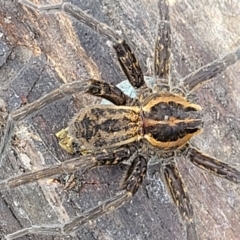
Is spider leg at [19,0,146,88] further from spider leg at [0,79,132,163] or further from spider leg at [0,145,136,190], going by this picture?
spider leg at [0,145,136,190]

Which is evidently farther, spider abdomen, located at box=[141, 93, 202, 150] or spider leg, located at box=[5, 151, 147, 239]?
spider abdomen, located at box=[141, 93, 202, 150]

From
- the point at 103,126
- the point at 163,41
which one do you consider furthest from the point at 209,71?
the point at 103,126

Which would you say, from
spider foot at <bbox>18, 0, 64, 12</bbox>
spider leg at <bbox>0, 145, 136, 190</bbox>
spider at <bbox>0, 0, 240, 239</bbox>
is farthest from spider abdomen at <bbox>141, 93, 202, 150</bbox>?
spider foot at <bbox>18, 0, 64, 12</bbox>

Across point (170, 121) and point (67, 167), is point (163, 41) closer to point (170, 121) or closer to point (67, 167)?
point (170, 121)

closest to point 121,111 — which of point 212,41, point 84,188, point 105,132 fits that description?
point 105,132

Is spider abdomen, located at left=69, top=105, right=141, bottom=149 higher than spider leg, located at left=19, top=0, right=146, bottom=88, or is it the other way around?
spider leg, located at left=19, top=0, right=146, bottom=88

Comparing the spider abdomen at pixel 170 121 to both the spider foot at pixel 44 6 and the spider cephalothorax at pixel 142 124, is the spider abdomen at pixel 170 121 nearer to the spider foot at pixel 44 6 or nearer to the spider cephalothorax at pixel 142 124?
the spider cephalothorax at pixel 142 124

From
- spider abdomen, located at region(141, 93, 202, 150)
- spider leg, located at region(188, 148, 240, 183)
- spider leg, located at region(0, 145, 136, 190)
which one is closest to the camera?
spider leg, located at region(0, 145, 136, 190)

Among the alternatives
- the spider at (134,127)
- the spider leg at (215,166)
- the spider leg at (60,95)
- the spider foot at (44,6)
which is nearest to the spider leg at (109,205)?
the spider at (134,127)
